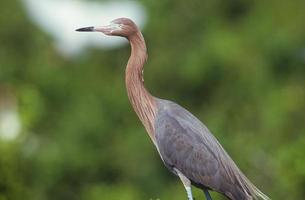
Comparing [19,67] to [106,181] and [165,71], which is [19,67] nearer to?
[165,71]

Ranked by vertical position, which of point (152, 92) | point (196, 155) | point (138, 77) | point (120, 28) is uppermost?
point (120, 28)

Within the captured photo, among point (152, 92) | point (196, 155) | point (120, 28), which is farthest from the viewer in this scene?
point (152, 92)

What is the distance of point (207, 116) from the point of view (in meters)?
21.8

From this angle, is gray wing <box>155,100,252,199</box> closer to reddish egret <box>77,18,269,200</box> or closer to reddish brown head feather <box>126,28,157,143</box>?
reddish egret <box>77,18,269,200</box>

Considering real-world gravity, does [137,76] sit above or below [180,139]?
above

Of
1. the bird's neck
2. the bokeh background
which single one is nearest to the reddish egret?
the bird's neck

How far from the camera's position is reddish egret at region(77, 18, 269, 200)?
362 inches

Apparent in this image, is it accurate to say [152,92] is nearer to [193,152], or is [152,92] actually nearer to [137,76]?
[193,152]

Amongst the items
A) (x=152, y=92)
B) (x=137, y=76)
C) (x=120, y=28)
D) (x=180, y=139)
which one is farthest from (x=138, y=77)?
(x=152, y=92)

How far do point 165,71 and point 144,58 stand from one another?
17.7 meters

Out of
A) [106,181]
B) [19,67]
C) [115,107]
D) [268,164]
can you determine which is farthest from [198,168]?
[19,67]

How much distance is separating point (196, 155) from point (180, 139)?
147 mm

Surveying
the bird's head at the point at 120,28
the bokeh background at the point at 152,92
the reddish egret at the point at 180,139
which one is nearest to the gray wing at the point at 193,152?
the reddish egret at the point at 180,139

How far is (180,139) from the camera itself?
939cm
